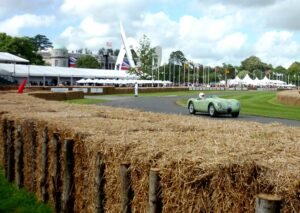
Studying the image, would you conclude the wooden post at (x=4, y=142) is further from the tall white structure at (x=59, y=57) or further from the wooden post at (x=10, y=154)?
the tall white structure at (x=59, y=57)

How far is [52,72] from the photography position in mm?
94938

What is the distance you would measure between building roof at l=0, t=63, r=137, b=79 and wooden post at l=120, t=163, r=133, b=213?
75950 millimetres

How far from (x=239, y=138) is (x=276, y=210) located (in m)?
2.79

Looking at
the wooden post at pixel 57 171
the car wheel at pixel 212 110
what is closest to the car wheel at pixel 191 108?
the car wheel at pixel 212 110

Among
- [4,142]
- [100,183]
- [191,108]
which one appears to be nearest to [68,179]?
[100,183]

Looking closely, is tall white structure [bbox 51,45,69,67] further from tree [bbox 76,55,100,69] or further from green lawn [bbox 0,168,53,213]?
green lawn [bbox 0,168,53,213]

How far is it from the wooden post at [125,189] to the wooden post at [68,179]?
2023 millimetres

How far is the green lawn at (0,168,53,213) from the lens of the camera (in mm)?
8242

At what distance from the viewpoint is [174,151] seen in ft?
16.2

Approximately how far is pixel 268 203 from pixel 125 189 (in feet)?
7.40

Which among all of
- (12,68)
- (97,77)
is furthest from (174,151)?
(97,77)

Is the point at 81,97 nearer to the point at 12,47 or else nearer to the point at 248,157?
the point at 248,157

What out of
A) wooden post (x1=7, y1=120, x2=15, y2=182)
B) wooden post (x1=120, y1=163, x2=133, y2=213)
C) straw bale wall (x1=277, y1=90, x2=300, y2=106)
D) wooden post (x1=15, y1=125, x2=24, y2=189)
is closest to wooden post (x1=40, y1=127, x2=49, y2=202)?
wooden post (x1=15, y1=125, x2=24, y2=189)

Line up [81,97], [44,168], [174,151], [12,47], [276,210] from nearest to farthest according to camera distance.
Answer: [276,210] < [174,151] < [44,168] < [81,97] < [12,47]
